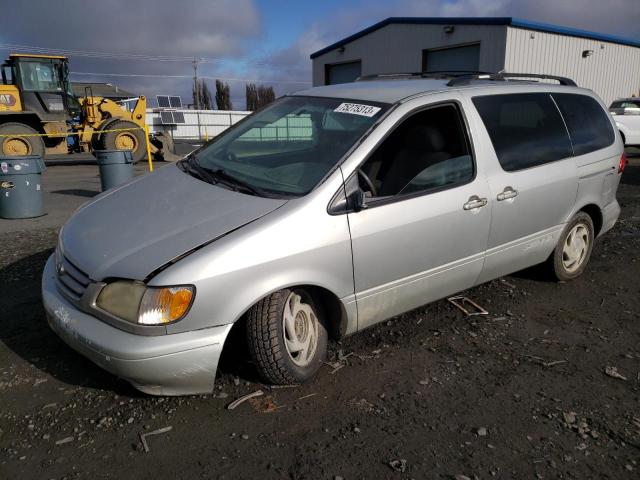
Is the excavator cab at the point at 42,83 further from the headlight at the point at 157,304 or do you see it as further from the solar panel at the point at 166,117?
the headlight at the point at 157,304

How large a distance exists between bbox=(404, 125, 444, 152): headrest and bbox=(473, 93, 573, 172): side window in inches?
14.6

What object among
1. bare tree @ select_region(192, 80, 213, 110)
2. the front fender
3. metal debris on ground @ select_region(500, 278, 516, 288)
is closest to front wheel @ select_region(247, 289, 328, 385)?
the front fender

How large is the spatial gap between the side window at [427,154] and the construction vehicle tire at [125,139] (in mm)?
13246

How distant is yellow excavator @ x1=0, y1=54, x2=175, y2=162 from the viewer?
49.0ft

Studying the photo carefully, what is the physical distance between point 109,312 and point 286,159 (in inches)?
57.0

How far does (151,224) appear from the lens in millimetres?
2854

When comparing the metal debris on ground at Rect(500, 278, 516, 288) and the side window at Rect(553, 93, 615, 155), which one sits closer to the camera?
the side window at Rect(553, 93, 615, 155)

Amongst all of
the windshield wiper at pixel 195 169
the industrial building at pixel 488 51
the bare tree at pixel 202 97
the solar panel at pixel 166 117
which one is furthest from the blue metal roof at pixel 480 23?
the bare tree at pixel 202 97

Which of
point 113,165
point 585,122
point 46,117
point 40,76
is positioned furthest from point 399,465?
point 40,76

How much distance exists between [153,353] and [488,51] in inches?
669

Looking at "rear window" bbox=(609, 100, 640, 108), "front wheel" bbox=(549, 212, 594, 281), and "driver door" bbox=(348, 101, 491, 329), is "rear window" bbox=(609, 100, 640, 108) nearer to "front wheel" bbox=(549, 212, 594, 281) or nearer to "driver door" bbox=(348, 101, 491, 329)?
"front wheel" bbox=(549, 212, 594, 281)

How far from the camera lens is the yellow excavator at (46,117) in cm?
Result: 1495

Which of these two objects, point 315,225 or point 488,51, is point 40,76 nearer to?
point 488,51

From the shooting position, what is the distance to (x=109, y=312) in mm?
2555
